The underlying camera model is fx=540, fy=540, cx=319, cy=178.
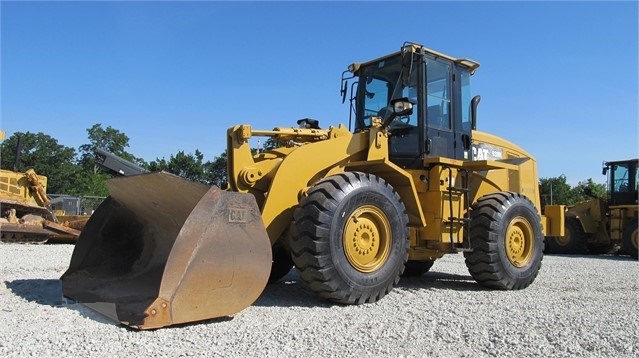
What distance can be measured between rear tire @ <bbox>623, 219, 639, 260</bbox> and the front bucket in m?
13.5

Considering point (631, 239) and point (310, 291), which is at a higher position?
point (631, 239)

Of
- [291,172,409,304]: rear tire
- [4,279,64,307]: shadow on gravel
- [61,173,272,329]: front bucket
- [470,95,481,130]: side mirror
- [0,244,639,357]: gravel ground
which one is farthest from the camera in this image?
[470,95,481,130]: side mirror

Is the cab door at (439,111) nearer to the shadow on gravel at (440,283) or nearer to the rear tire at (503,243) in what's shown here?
the rear tire at (503,243)

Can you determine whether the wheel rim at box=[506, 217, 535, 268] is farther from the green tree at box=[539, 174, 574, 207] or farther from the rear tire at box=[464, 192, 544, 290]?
the green tree at box=[539, 174, 574, 207]

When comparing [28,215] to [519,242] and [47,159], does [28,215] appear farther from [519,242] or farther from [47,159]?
[47,159]

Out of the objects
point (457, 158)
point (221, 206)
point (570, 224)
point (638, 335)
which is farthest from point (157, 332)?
point (570, 224)

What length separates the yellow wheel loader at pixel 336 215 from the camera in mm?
4312

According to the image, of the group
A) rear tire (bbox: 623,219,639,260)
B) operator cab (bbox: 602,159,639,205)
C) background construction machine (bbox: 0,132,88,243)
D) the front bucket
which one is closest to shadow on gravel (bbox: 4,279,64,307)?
the front bucket

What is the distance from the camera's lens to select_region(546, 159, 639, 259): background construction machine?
604 inches

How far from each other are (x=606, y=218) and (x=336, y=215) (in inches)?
558

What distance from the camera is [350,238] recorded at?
204 inches


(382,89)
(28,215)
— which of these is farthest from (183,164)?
(382,89)

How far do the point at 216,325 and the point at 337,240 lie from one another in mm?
1385

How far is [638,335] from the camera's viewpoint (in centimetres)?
406
